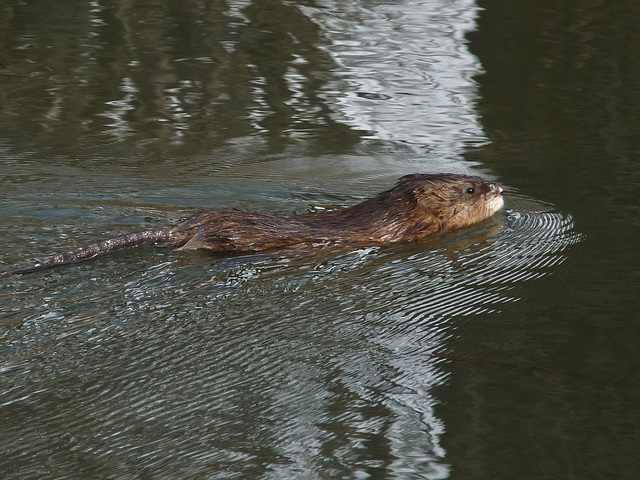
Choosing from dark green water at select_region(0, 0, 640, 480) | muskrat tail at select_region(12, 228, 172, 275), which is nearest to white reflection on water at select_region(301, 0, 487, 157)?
dark green water at select_region(0, 0, 640, 480)

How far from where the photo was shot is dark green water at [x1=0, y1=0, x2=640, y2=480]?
2.85 metres

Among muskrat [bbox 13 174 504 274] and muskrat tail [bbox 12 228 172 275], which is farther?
muskrat [bbox 13 174 504 274]

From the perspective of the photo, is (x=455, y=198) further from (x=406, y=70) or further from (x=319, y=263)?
(x=406, y=70)

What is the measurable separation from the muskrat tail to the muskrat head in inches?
54.1

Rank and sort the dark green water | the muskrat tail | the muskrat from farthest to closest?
the muskrat → the muskrat tail → the dark green water

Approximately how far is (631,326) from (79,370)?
7.01 ft

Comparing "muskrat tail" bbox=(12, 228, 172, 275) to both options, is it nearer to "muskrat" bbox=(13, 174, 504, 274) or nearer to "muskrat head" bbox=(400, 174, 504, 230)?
"muskrat" bbox=(13, 174, 504, 274)

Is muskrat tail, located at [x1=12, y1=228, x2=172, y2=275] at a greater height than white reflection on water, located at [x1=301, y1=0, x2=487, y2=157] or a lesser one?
lesser

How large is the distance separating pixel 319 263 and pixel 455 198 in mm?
1024

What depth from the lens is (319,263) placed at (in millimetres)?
4332

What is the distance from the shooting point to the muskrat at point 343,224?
14.5 feet

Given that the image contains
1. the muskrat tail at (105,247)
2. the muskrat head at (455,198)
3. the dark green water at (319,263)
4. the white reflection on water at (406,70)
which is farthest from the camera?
the white reflection on water at (406,70)

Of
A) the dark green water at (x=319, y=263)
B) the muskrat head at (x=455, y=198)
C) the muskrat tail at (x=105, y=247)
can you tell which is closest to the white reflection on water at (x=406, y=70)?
the dark green water at (x=319, y=263)

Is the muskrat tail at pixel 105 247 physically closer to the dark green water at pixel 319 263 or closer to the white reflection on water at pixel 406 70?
the dark green water at pixel 319 263
